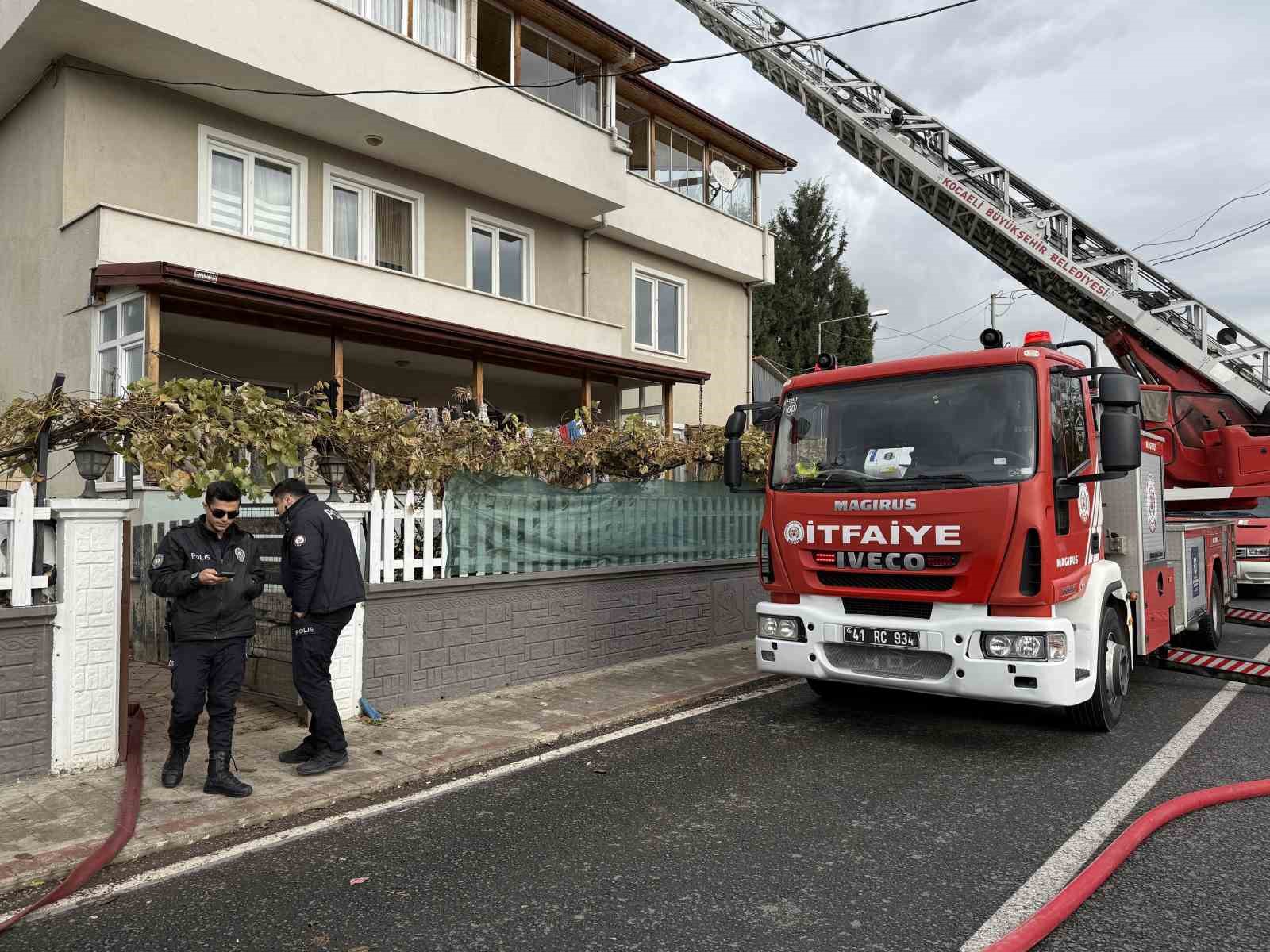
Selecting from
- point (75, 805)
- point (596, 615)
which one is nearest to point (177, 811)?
point (75, 805)

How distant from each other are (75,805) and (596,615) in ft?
15.1

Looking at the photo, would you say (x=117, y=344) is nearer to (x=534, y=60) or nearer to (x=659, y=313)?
(x=534, y=60)

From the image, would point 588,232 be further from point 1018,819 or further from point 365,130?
point 1018,819

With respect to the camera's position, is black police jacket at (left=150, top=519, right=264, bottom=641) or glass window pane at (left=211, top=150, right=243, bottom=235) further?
glass window pane at (left=211, top=150, right=243, bottom=235)

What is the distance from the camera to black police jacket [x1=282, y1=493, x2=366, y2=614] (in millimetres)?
5223

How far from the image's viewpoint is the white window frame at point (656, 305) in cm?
1853

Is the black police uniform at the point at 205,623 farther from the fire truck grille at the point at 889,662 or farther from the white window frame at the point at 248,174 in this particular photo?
the white window frame at the point at 248,174

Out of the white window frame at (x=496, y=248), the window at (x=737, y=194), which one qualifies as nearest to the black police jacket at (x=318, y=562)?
the white window frame at (x=496, y=248)

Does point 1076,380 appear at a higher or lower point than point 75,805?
higher

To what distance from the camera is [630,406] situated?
1859 centimetres

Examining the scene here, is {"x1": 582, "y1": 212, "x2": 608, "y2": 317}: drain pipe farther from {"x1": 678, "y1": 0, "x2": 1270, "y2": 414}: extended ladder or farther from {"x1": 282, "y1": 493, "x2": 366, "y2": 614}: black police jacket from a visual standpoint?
{"x1": 282, "y1": 493, "x2": 366, "y2": 614}: black police jacket

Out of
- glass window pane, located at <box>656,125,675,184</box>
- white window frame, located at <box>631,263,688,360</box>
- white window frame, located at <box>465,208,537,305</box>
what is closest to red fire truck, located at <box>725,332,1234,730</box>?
white window frame, located at <box>465,208,537,305</box>

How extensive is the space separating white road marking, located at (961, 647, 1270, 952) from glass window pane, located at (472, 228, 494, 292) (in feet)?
42.2

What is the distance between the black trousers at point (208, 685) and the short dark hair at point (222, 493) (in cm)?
78
